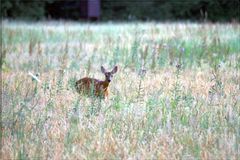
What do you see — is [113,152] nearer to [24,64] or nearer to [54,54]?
[24,64]

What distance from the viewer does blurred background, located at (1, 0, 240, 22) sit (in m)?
19.9

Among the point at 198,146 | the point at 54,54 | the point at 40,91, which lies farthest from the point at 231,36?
the point at 198,146

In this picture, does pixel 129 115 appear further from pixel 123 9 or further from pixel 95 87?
pixel 123 9

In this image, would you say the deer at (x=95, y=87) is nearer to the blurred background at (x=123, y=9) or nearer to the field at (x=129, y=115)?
the field at (x=129, y=115)

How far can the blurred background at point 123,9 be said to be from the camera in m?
19.9

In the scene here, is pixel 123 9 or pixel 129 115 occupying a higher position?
pixel 123 9

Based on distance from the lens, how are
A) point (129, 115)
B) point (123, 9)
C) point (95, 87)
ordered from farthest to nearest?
point (123, 9) < point (95, 87) < point (129, 115)

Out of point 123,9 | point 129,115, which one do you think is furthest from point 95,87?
point 123,9

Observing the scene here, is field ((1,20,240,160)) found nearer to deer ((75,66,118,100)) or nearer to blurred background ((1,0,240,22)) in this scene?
deer ((75,66,118,100))

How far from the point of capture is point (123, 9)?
2161cm

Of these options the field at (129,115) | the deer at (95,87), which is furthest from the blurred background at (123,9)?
the deer at (95,87)

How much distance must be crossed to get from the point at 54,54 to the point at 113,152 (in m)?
4.46

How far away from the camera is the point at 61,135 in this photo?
3213 millimetres

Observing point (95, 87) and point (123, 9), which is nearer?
point (95, 87)
